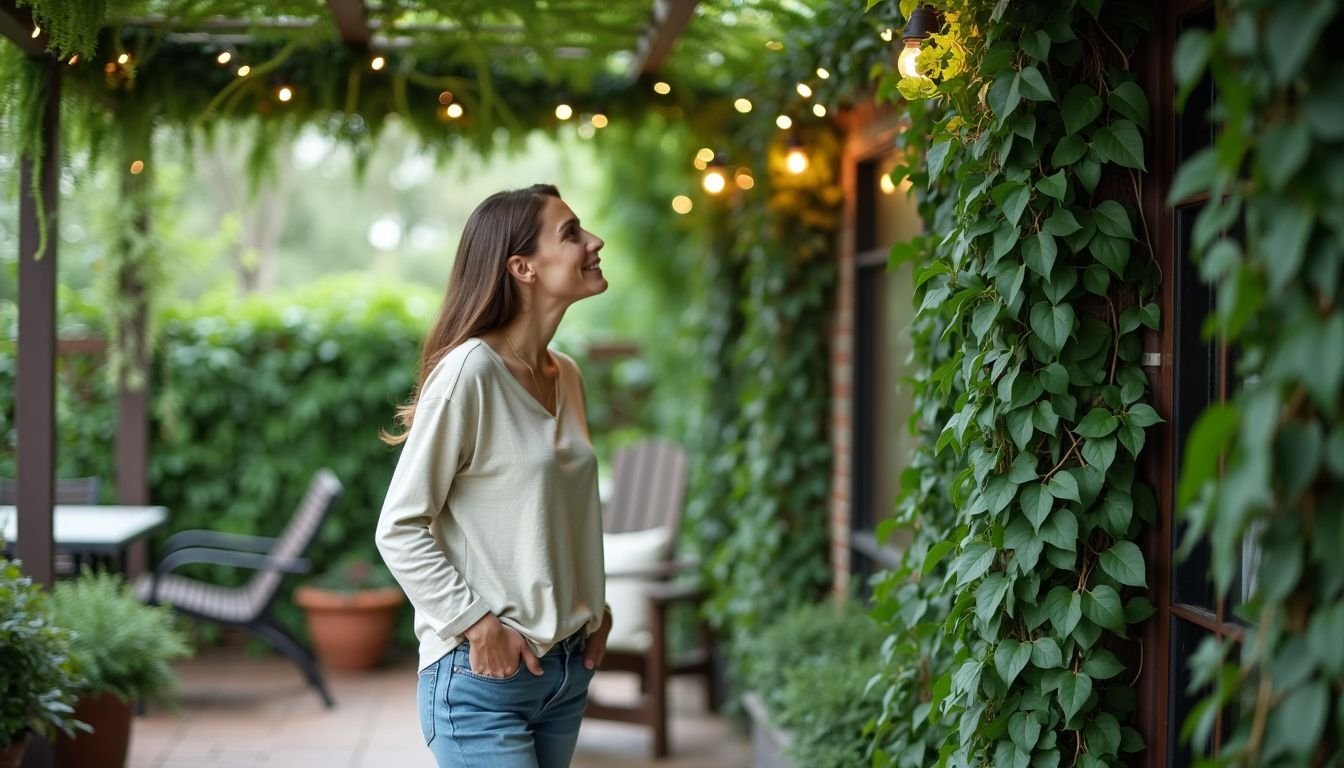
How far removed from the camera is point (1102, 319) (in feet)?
7.23

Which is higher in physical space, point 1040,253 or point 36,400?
point 1040,253

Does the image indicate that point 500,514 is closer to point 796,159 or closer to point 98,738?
point 98,738

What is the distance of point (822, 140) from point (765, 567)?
1.61 meters

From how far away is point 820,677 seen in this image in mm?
3545

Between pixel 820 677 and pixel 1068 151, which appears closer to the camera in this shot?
pixel 1068 151

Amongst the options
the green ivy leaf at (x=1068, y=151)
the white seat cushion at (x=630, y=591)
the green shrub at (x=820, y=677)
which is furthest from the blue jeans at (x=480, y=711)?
the white seat cushion at (x=630, y=591)

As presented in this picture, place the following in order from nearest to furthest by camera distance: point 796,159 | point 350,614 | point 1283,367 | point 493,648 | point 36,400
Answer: point 1283,367 → point 493,648 → point 36,400 → point 796,159 → point 350,614

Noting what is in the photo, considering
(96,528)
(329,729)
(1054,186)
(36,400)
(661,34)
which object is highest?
(661,34)

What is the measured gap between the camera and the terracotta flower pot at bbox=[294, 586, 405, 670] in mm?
5727

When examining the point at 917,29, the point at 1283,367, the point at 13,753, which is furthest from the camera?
the point at 13,753

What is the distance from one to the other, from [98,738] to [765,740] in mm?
2086

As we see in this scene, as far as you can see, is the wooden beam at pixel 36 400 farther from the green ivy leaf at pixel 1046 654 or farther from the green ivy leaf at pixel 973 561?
the green ivy leaf at pixel 1046 654

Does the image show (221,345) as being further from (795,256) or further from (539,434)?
(539,434)

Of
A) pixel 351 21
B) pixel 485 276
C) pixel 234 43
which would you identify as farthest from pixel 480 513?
pixel 234 43
